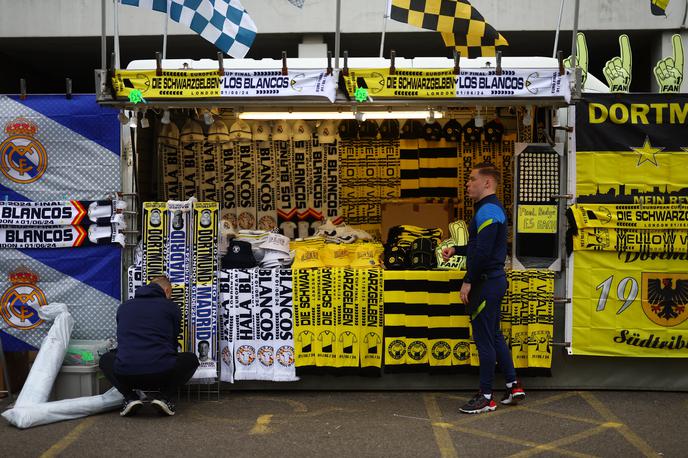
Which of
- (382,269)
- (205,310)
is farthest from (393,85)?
(205,310)

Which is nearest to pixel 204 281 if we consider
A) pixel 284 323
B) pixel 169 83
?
pixel 284 323

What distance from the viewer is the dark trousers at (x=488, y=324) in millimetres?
5984

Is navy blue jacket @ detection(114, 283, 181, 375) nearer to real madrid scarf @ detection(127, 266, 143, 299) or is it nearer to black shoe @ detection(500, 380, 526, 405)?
real madrid scarf @ detection(127, 266, 143, 299)

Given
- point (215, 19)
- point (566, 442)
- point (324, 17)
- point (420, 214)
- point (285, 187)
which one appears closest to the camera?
point (566, 442)

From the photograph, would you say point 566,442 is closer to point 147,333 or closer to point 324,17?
point 147,333

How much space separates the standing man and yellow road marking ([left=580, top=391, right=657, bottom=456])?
33.4 inches

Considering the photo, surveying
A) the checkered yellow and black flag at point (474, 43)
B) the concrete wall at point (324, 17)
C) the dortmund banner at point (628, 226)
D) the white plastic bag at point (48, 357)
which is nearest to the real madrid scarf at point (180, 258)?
the white plastic bag at point (48, 357)

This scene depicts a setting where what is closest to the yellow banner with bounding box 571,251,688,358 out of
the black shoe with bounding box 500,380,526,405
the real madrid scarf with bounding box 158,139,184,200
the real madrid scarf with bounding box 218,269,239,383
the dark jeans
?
the black shoe with bounding box 500,380,526,405

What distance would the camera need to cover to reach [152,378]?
5.84 meters

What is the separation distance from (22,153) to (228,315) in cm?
→ 243

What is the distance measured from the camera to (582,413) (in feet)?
19.9

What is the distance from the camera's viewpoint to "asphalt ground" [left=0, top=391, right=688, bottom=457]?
5195mm

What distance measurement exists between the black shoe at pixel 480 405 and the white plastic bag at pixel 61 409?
118 inches

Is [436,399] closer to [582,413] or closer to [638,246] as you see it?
[582,413]
